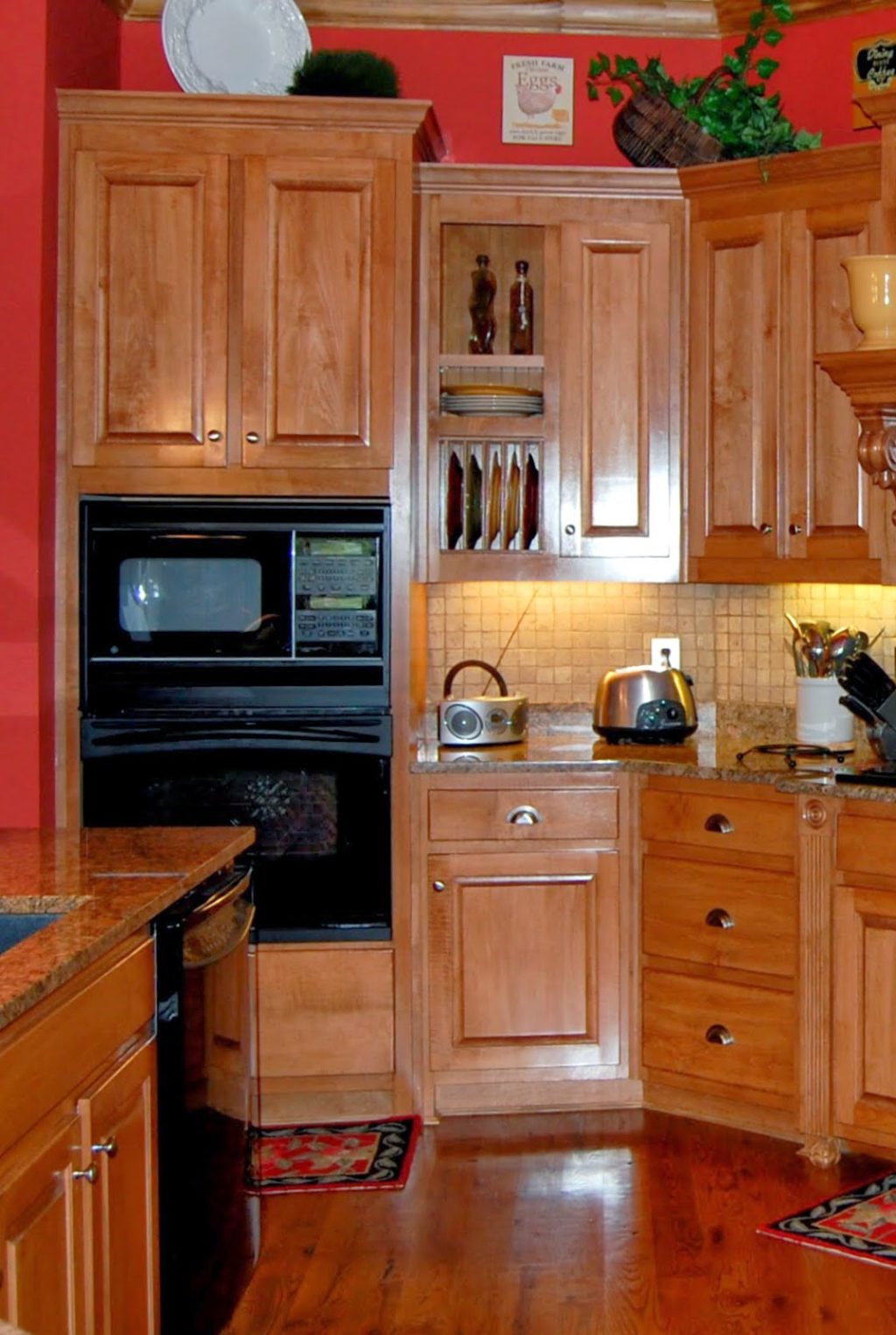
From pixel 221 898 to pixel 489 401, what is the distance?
75.9 inches

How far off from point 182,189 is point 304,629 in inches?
41.0

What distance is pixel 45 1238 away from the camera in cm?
187

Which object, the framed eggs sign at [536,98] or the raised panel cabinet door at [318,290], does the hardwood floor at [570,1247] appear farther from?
the framed eggs sign at [536,98]

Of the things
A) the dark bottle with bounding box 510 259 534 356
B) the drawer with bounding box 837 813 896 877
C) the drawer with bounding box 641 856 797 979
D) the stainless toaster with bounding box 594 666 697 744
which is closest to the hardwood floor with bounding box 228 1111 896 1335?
the drawer with bounding box 641 856 797 979

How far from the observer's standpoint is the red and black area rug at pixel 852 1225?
3213 mm

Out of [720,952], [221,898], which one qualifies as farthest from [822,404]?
[221,898]

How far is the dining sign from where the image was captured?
4316 mm

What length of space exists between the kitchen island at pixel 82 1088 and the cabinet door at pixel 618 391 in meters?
1.90

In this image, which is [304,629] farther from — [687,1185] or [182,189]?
[687,1185]

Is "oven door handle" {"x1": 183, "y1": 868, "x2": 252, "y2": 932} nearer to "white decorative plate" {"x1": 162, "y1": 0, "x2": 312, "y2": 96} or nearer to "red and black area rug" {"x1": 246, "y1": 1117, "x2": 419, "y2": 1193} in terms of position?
"red and black area rug" {"x1": 246, "y1": 1117, "x2": 419, "y2": 1193}

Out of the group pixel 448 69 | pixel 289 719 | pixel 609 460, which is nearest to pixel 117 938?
pixel 289 719

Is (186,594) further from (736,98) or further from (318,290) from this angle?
(736,98)

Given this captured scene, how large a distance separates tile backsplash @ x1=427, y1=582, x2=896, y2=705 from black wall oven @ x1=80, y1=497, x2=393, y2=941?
66cm

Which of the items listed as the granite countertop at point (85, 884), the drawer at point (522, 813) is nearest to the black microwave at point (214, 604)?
the drawer at point (522, 813)
